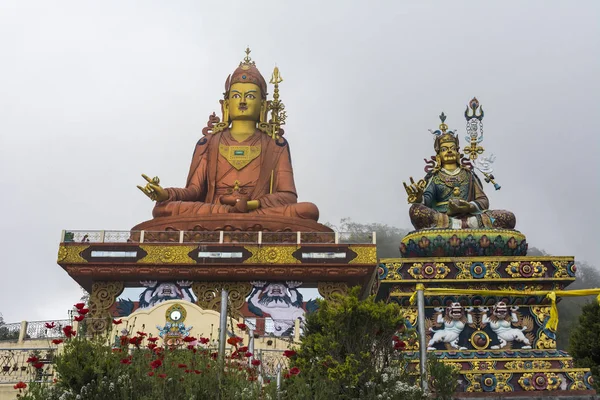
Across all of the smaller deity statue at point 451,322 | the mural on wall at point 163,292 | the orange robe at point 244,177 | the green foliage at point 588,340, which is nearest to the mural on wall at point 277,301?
the mural on wall at point 163,292

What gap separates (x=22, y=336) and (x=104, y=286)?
3669mm

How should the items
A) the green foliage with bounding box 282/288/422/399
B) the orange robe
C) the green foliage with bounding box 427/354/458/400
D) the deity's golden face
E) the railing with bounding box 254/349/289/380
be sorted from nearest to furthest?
the green foliage with bounding box 282/288/422/399 → the green foliage with bounding box 427/354/458/400 → the railing with bounding box 254/349/289/380 → the deity's golden face → the orange robe

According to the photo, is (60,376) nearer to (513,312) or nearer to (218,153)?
(513,312)

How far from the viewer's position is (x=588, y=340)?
38.2ft

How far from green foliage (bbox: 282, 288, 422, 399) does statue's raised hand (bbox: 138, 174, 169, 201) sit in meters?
10.3

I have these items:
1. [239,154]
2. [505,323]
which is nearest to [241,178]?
[239,154]

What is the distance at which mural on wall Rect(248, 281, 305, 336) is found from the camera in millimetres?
13828

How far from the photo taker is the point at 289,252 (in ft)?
46.1

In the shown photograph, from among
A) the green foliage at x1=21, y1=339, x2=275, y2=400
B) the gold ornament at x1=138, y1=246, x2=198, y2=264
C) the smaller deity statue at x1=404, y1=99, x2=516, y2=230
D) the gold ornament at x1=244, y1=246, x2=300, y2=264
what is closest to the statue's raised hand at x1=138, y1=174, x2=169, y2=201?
the gold ornament at x1=138, y1=246, x2=198, y2=264

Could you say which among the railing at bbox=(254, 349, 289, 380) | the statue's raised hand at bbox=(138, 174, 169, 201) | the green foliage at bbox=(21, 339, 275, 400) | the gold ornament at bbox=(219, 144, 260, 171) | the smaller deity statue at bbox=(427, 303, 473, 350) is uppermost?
the gold ornament at bbox=(219, 144, 260, 171)

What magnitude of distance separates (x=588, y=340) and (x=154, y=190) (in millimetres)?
9603

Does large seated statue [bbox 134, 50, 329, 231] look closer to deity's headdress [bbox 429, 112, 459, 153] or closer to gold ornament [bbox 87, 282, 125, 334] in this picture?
gold ornament [bbox 87, 282, 125, 334]

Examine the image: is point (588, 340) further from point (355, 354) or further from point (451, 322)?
point (355, 354)

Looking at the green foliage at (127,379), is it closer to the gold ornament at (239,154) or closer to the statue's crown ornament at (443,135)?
the statue's crown ornament at (443,135)
